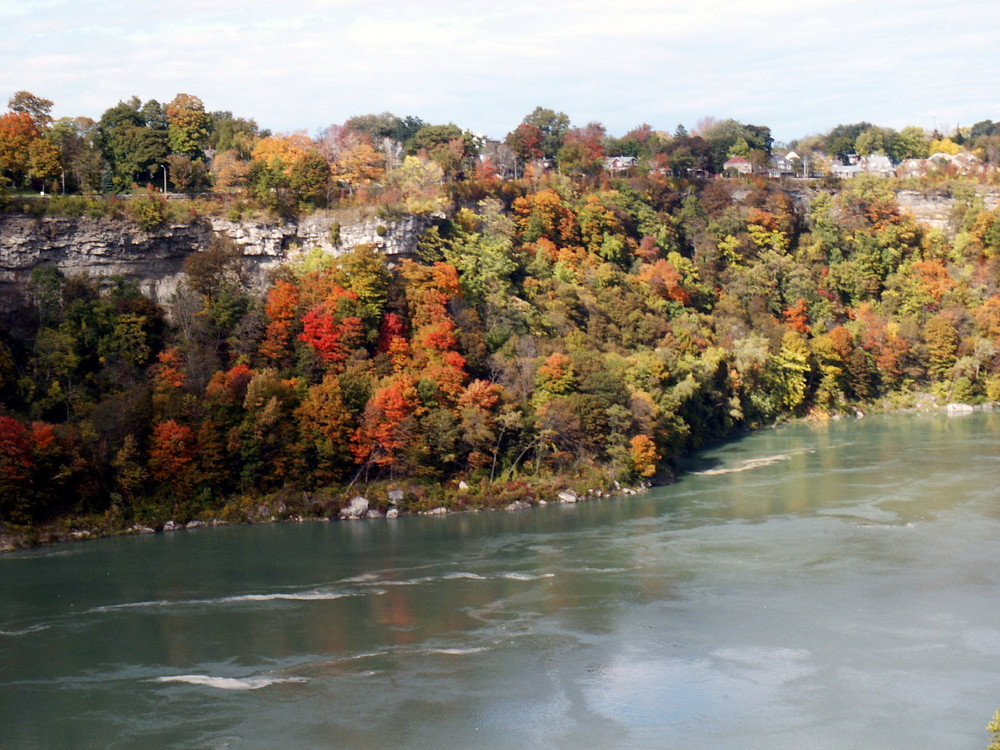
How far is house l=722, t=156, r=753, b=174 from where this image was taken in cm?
5019

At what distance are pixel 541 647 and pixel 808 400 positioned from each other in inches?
920

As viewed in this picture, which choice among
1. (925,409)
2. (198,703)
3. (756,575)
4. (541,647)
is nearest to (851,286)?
(925,409)

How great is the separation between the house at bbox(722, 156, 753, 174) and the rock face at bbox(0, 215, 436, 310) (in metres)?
21.5

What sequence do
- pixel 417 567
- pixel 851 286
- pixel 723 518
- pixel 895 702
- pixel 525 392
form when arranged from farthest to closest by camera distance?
1. pixel 851 286
2. pixel 525 392
3. pixel 723 518
4. pixel 417 567
5. pixel 895 702

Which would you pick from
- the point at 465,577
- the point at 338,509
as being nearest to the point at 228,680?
the point at 465,577

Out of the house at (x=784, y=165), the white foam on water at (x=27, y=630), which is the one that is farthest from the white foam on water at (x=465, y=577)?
the house at (x=784, y=165)

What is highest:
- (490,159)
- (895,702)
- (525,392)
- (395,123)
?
(395,123)

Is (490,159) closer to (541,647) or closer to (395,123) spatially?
(395,123)

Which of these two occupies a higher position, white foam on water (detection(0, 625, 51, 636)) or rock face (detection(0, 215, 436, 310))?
rock face (detection(0, 215, 436, 310))

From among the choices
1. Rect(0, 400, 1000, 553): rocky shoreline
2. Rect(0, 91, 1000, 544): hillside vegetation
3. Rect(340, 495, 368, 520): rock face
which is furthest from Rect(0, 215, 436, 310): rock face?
Rect(340, 495, 368, 520): rock face

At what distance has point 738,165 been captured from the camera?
51.4 meters

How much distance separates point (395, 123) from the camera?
6000cm

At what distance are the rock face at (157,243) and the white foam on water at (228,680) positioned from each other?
16.1 meters

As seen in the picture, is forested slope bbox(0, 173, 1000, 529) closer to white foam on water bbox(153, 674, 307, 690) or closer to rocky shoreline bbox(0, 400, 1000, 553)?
rocky shoreline bbox(0, 400, 1000, 553)
